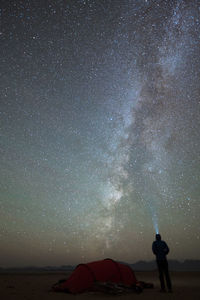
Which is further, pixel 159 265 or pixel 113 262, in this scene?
pixel 113 262

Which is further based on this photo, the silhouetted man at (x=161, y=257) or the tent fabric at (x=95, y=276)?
the tent fabric at (x=95, y=276)

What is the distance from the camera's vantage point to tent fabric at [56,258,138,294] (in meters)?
10.6

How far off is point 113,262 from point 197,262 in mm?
175657

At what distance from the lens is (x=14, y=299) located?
8586 mm

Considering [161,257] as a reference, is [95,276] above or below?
below

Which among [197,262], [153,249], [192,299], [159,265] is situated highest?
[153,249]

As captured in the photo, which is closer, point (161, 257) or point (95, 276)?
point (161, 257)

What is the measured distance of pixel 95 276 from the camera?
35.6 feet

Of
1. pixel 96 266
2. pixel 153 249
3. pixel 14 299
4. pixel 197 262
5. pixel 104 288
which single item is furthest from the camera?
pixel 197 262

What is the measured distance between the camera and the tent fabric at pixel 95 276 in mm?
10609

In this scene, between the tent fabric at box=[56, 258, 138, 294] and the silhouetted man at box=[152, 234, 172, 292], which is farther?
the tent fabric at box=[56, 258, 138, 294]

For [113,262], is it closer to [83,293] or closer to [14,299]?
[83,293]

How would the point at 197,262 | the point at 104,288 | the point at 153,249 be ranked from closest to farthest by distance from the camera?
the point at 104,288 < the point at 153,249 < the point at 197,262

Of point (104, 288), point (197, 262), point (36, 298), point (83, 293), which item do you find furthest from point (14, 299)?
point (197, 262)
